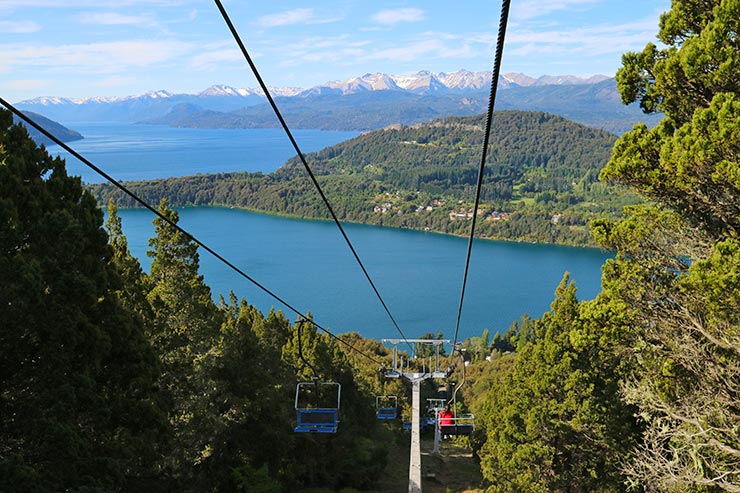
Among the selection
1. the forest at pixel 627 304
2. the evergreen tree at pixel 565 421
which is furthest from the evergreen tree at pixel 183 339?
the evergreen tree at pixel 565 421

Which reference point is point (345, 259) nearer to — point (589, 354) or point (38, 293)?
point (589, 354)

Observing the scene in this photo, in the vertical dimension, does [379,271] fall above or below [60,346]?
below

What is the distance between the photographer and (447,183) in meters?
139

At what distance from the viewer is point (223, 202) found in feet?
370

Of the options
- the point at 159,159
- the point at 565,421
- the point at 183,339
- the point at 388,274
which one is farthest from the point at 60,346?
the point at 159,159

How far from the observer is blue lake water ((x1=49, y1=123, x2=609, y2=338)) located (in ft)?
169

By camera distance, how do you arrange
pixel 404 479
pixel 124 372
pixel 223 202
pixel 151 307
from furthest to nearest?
pixel 223 202, pixel 404 479, pixel 151 307, pixel 124 372

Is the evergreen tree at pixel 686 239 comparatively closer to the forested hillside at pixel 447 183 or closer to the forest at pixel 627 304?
the forest at pixel 627 304

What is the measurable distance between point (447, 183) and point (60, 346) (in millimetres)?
136196

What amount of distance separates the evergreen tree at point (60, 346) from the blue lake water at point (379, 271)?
41143 mm

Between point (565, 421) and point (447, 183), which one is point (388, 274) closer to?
point (565, 421)

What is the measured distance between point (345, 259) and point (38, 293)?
64.8 m

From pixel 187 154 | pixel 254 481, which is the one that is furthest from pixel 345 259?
pixel 187 154

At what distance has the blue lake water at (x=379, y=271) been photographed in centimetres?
5157
